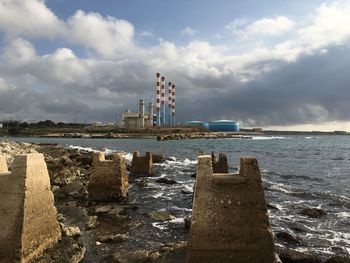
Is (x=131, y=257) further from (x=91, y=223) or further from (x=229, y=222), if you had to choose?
(x=91, y=223)

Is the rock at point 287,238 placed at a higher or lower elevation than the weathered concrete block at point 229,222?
lower

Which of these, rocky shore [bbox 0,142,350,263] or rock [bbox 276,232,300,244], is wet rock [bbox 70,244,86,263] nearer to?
rocky shore [bbox 0,142,350,263]

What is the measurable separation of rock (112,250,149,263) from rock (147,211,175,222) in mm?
4772

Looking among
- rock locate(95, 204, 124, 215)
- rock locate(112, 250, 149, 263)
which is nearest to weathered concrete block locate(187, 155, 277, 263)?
rock locate(112, 250, 149, 263)

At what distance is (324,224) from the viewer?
15844 mm

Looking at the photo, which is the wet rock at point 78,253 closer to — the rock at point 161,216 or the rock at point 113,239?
the rock at point 113,239

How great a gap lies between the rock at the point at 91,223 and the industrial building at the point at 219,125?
176 meters

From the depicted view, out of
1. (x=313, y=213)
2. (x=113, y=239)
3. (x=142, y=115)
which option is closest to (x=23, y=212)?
(x=113, y=239)

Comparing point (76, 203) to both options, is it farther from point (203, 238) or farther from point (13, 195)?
point (203, 238)

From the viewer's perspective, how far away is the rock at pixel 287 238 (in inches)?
516

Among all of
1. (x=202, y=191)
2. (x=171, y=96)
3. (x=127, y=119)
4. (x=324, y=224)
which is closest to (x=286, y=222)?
(x=324, y=224)

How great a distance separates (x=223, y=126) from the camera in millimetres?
195375

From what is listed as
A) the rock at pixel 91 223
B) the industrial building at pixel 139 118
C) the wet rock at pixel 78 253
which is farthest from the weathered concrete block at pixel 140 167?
the industrial building at pixel 139 118

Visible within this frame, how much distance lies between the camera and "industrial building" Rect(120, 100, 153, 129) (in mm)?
171375
